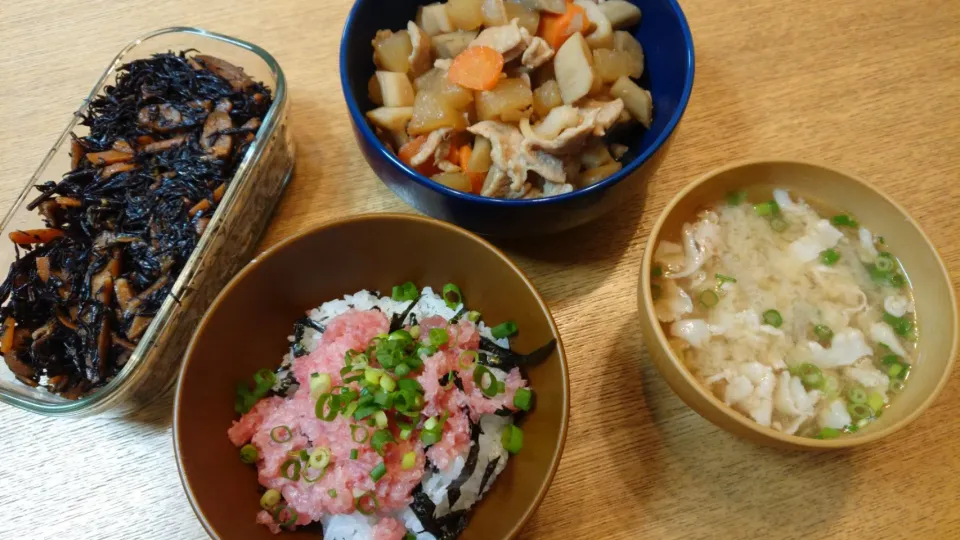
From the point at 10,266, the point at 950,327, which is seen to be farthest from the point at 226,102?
the point at 950,327

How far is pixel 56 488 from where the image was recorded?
1.40m

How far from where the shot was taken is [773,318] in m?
1.34

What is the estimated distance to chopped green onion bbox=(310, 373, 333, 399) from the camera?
4.21ft

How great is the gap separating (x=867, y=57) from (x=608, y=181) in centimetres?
117

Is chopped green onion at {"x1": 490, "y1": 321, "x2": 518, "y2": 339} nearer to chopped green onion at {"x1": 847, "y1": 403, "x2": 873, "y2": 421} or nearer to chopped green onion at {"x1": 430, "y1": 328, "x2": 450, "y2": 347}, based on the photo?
chopped green onion at {"x1": 430, "y1": 328, "x2": 450, "y2": 347}

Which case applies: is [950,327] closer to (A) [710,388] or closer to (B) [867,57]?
(A) [710,388]

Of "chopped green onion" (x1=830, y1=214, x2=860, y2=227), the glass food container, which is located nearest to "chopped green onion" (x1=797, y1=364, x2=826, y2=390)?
"chopped green onion" (x1=830, y1=214, x2=860, y2=227)

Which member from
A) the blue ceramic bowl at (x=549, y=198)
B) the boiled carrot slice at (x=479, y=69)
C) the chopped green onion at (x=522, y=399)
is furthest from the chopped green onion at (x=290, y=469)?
the boiled carrot slice at (x=479, y=69)

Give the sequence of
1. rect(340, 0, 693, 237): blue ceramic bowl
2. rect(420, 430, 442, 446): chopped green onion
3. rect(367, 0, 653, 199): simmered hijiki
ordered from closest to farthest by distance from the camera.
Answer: rect(420, 430, 442, 446): chopped green onion < rect(340, 0, 693, 237): blue ceramic bowl < rect(367, 0, 653, 199): simmered hijiki

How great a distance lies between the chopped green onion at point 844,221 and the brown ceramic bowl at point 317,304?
701 millimetres

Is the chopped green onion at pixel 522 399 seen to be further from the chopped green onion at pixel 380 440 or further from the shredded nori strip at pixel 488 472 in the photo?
the chopped green onion at pixel 380 440

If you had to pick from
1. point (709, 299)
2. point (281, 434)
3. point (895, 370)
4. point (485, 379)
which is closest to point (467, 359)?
point (485, 379)

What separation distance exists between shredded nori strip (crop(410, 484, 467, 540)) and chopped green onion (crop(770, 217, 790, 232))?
3.12ft

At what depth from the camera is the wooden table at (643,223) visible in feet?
4.53
